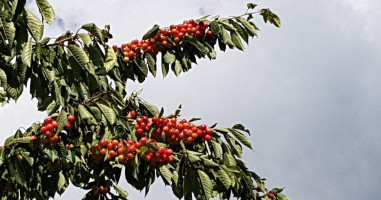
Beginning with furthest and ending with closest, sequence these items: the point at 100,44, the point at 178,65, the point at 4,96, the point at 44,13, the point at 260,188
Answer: the point at 4,96, the point at 178,65, the point at 260,188, the point at 100,44, the point at 44,13

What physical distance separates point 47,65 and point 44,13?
0.62 metres

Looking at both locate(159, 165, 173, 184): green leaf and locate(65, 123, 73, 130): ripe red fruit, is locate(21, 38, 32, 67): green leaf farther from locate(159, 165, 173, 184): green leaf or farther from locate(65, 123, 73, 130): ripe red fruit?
locate(159, 165, 173, 184): green leaf

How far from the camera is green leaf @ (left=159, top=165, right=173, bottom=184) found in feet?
10.4

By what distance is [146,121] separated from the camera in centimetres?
355

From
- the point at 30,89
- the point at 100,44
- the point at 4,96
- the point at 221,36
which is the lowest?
the point at 30,89

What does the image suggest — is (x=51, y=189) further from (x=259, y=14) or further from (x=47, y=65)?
(x=259, y=14)

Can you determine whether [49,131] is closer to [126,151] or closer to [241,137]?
[126,151]

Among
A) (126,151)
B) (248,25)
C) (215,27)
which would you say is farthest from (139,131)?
(248,25)

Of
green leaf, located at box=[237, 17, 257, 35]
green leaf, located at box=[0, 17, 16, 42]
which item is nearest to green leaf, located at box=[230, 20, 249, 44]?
green leaf, located at box=[237, 17, 257, 35]

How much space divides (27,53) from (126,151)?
2.81ft

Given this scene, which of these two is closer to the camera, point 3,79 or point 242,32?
point 3,79

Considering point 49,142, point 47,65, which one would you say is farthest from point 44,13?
point 49,142

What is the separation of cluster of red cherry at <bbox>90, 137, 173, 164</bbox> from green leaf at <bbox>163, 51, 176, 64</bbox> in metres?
1.28

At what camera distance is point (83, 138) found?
341 centimetres
